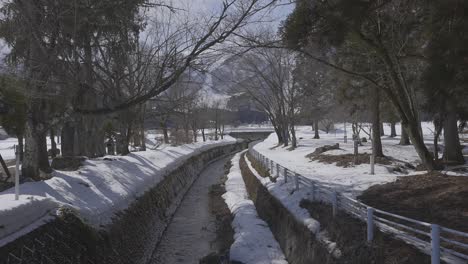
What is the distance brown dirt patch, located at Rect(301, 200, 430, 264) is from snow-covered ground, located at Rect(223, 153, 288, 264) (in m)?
1.73

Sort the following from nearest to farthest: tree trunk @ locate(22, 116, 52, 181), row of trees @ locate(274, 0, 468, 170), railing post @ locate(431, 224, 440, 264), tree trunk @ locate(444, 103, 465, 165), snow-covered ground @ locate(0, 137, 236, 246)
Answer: railing post @ locate(431, 224, 440, 264)
snow-covered ground @ locate(0, 137, 236, 246)
row of trees @ locate(274, 0, 468, 170)
tree trunk @ locate(22, 116, 52, 181)
tree trunk @ locate(444, 103, 465, 165)

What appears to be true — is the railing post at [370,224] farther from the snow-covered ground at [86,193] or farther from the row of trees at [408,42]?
the snow-covered ground at [86,193]

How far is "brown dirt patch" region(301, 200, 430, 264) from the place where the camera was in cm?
556

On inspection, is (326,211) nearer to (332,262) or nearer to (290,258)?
(290,258)

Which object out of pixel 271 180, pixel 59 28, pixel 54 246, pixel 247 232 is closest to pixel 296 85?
pixel 271 180

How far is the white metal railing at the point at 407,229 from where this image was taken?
470 cm

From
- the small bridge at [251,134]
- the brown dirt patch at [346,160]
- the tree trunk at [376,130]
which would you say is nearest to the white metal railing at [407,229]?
the brown dirt patch at [346,160]

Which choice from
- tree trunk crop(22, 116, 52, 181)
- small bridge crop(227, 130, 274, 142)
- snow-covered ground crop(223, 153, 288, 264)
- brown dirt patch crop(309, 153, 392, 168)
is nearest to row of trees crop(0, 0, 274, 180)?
tree trunk crop(22, 116, 52, 181)

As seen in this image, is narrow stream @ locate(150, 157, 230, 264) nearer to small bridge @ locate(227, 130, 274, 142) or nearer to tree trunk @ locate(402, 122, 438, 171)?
tree trunk @ locate(402, 122, 438, 171)

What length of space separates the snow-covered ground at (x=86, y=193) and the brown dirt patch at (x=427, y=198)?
601 centimetres

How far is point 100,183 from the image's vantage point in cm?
1200

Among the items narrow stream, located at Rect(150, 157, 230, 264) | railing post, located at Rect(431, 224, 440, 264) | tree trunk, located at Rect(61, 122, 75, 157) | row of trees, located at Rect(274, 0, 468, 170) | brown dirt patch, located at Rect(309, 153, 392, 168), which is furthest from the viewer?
tree trunk, located at Rect(61, 122, 75, 157)

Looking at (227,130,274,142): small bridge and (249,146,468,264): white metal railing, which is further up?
(249,146,468,264): white metal railing

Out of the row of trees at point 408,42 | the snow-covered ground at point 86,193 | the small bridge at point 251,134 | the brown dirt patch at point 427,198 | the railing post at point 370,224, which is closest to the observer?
the railing post at point 370,224
